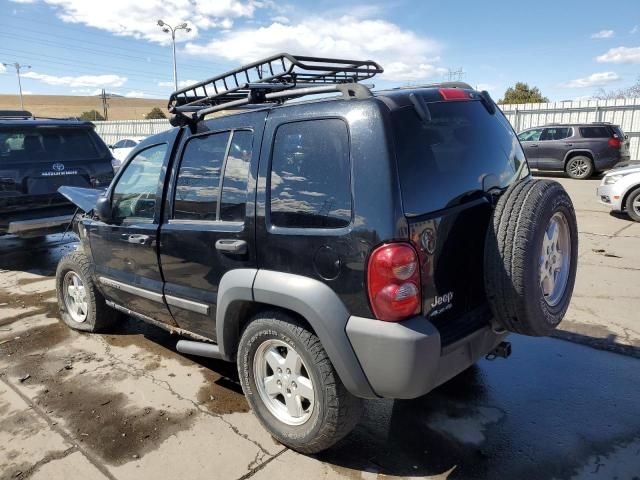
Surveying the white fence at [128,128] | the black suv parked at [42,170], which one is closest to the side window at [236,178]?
the black suv parked at [42,170]

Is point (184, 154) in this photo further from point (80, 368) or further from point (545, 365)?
point (545, 365)

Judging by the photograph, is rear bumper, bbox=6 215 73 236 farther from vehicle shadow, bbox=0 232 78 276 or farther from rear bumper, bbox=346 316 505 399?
rear bumper, bbox=346 316 505 399

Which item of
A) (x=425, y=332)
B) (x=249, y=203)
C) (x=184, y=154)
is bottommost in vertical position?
(x=425, y=332)

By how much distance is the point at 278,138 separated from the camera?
2707 mm

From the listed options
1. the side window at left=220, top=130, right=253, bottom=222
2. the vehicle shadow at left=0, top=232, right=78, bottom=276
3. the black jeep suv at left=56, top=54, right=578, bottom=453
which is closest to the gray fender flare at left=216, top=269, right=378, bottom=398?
the black jeep suv at left=56, top=54, right=578, bottom=453

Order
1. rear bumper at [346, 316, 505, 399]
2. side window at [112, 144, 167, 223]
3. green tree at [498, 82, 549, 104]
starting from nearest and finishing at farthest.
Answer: rear bumper at [346, 316, 505, 399] < side window at [112, 144, 167, 223] < green tree at [498, 82, 549, 104]

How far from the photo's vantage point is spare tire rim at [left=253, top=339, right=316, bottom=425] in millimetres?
2676

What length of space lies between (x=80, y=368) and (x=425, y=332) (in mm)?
3017

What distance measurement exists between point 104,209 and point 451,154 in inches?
108

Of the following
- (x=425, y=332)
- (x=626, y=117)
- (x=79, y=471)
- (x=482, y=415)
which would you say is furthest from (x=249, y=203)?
(x=626, y=117)

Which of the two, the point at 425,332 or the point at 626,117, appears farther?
the point at 626,117

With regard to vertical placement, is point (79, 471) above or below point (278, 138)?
below

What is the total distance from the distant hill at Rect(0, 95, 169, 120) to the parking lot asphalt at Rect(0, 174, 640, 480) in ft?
257

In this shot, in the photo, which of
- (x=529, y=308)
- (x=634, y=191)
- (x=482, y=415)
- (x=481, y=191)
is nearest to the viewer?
(x=529, y=308)
